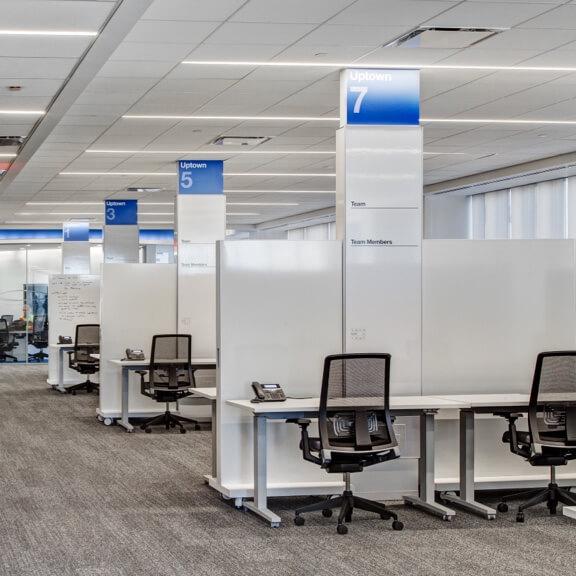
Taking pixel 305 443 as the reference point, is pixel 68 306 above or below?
above

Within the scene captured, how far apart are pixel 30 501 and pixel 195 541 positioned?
1897mm

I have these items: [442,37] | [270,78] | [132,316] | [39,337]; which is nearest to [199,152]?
Answer: [132,316]

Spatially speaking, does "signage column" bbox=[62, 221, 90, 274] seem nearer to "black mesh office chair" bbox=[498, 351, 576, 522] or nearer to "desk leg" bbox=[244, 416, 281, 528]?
"desk leg" bbox=[244, 416, 281, 528]

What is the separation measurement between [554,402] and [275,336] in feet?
6.79

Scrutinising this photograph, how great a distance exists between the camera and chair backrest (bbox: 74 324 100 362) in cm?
1644

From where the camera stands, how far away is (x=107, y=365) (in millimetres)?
12922

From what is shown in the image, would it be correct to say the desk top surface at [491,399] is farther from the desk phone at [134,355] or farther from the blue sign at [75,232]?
the blue sign at [75,232]

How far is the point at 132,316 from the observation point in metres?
12.9

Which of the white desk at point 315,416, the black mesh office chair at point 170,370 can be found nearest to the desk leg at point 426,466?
the white desk at point 315,416

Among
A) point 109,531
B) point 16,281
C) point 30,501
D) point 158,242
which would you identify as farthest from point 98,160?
point 158,242

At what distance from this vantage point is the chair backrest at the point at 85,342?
1644 cm

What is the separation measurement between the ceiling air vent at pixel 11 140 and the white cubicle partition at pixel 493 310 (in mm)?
5279

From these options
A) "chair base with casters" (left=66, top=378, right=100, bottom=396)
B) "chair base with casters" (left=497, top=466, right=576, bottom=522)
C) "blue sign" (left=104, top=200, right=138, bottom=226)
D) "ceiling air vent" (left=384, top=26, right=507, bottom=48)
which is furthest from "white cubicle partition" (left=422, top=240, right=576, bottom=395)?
"blue sign" (left=104, top=200, right=138, bottom=226)

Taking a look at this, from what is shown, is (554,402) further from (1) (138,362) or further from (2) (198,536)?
(1) (138,362)
